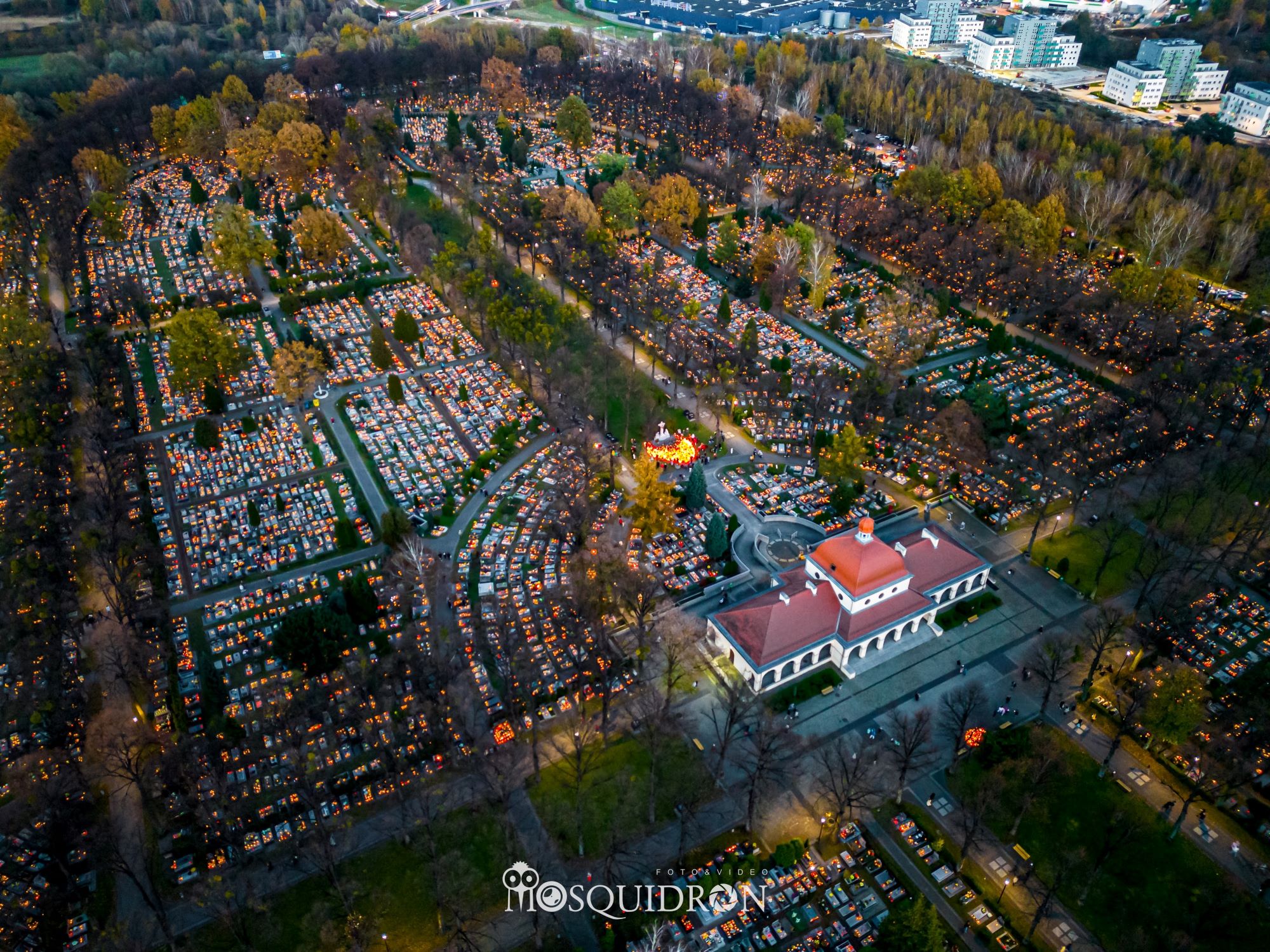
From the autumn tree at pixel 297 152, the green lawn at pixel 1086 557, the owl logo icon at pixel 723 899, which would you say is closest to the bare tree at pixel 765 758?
the owl logo icon at pixel 723 899

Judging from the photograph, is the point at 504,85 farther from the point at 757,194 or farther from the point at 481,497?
the point at 481,497

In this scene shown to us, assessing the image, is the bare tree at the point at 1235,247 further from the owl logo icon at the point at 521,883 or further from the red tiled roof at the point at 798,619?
the owl logo icon at the point at 521,883

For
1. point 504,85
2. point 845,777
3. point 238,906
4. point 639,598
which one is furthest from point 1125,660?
point 504,85

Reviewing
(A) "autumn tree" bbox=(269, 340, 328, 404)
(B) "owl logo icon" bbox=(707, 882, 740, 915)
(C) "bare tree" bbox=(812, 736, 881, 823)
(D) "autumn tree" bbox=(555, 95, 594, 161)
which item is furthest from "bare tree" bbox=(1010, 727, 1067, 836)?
(D) "autumn tree" bbox=(555, 95, 594, 161)

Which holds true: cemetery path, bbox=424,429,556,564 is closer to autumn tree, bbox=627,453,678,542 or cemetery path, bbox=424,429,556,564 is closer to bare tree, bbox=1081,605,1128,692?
autumn tree, bbox=627,453,678,542

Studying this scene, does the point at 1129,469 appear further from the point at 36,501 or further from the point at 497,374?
the point at 36,501

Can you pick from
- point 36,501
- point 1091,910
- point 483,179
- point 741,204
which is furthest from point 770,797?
point 483,179
